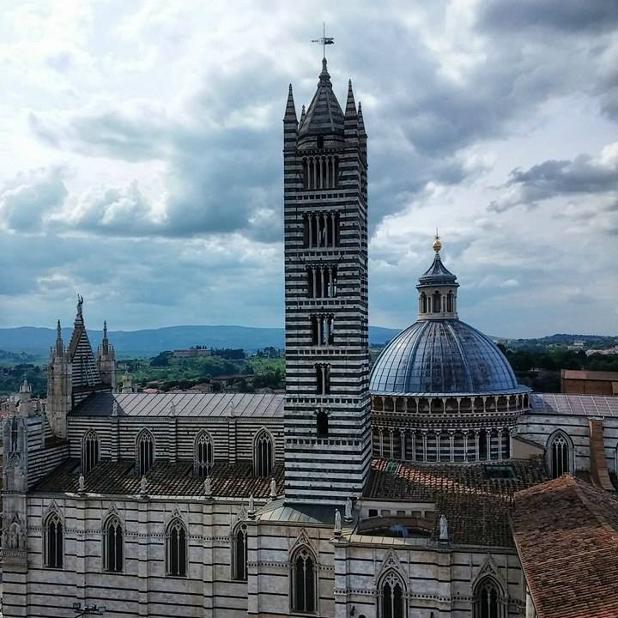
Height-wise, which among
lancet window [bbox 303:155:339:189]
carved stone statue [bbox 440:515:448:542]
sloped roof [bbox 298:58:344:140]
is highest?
sloped roof [bbox 298:58:344:140]

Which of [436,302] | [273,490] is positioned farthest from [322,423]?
[436,302]

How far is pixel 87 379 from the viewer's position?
137 feet

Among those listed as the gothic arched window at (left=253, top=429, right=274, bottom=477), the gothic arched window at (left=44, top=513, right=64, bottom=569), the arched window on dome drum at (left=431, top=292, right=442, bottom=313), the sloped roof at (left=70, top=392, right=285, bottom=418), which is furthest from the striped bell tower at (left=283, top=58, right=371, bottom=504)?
the gothic arched window at (left=44, top=513, right=64, bottom=569)

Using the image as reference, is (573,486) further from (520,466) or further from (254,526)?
(254,526)

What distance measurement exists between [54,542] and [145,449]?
675cm

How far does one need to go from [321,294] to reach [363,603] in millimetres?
13634

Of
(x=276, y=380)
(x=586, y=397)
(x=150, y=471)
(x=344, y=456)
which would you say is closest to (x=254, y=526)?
(x=344, y=456)

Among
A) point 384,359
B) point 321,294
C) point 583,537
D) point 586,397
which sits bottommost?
point 583,537

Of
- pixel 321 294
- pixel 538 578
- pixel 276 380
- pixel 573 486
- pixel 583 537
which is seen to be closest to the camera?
pixel 538 578

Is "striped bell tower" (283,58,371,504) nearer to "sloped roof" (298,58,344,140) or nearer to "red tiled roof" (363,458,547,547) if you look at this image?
"sloped roof" (298,58,344,140)

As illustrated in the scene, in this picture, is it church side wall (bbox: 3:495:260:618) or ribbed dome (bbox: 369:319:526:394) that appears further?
ribbed dome (bbox: 369:319:526:394)

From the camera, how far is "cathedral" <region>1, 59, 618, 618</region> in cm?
2612

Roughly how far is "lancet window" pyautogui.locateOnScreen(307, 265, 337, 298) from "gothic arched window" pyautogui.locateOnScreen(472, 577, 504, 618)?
45.8 ft

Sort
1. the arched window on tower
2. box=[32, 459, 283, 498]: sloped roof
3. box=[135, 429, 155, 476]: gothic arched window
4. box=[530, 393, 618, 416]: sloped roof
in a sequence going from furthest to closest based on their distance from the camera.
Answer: box=[135, 429, 155, 476]: gothic arched window → box=[530, 393, 618, 416]: sloped roof → box=[32, 459, 283, 498]: sloped roof → the arched window on tower
